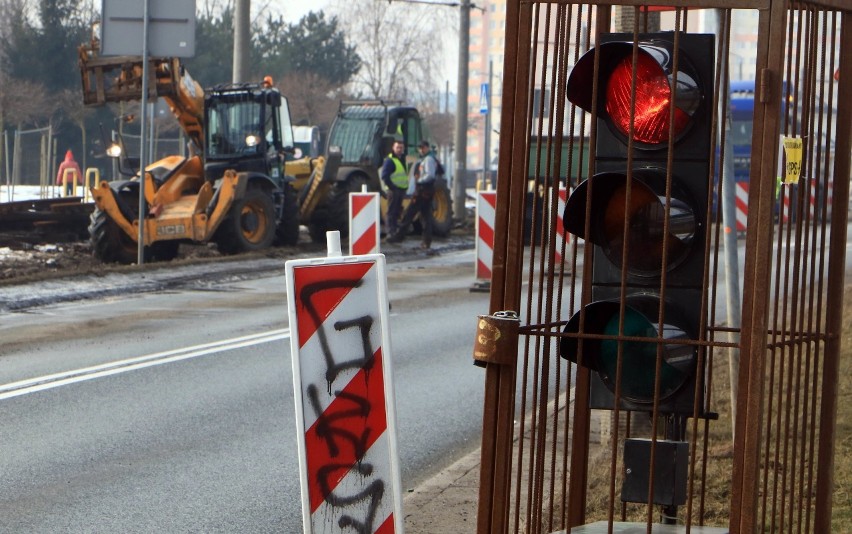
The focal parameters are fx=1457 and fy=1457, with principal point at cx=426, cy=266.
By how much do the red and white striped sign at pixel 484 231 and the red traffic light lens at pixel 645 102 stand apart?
503 inches

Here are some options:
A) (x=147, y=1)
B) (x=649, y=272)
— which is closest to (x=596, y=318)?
(x=649, y=272)

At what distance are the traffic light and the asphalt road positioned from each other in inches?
116

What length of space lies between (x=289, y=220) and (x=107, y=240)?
3938mm

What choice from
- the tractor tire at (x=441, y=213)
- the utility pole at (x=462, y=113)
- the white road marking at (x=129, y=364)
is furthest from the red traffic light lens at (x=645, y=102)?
the utility pole at (x=462, y=113)

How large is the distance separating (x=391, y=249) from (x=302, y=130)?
20813mm

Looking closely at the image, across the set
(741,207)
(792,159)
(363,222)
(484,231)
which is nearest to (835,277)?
(792,159)

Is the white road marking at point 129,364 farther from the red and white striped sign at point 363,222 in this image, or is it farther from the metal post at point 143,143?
the metal post at point 143,143

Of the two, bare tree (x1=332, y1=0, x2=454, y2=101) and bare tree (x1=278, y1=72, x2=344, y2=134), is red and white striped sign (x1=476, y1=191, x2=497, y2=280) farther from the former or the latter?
bare tree (x1=332, y1=0, x2=454, y2=101)

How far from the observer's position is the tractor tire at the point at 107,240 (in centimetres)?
2077

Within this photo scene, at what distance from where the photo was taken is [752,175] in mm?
3559

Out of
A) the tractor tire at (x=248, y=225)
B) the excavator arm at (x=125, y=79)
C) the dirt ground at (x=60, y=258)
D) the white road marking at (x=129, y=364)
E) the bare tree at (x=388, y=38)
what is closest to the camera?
the white road marking at (x=129, y=364)

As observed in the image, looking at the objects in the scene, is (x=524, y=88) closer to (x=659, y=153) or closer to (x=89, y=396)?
(x=659, y=153)

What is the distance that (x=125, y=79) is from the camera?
22219mm

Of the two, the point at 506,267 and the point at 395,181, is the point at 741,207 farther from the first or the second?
the point at 506,267
